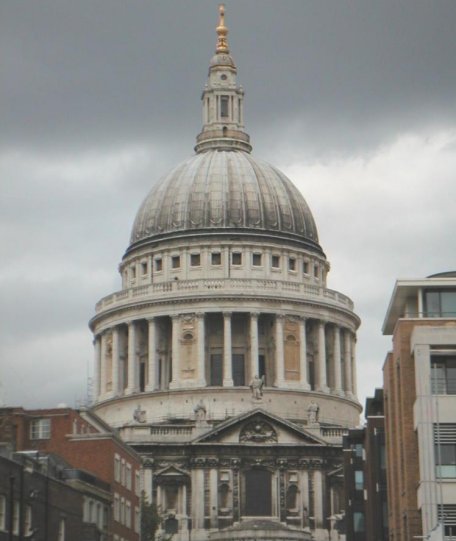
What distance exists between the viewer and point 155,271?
536ft

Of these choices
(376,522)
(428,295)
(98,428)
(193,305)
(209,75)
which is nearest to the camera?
(428,295)

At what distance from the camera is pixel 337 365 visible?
161 metres

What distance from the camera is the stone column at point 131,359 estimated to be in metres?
157

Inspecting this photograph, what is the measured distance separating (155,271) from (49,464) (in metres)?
84.4

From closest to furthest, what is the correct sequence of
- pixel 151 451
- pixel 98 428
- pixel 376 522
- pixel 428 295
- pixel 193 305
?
pixel 428 295 → pixel 376 522 → pixel 98 428 → pixel 151 451 → pixel 193 305

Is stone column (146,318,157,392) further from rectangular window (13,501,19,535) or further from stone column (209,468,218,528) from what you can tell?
rectangular window (13,501,19,535)

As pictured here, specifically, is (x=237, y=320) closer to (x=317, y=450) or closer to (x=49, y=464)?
(x=317, y=450)

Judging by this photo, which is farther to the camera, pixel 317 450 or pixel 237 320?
pixel 237 320

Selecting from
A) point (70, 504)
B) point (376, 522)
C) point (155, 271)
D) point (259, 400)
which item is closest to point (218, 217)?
point (155, 271)

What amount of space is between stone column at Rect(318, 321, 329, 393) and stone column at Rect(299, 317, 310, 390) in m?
1.43

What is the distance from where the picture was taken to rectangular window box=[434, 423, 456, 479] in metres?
70.6

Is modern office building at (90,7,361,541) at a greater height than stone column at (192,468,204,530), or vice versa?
modern office building at (90,7,361,541)

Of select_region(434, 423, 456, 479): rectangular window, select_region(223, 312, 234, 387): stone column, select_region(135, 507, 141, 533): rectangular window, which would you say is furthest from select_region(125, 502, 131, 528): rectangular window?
select_region(223, 312, 234, 387): stone column

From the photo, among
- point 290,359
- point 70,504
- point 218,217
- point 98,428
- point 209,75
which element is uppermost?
point 209,75
